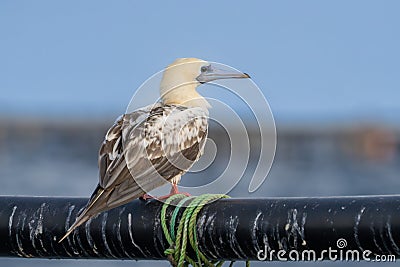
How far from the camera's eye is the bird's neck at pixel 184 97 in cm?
742

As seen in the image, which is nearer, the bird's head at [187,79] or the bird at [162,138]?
the bird at [162,138]

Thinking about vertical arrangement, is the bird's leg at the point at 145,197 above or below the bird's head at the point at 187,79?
below

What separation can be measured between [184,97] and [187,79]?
0.50 ft

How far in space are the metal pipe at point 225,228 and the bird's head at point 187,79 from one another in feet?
6.41

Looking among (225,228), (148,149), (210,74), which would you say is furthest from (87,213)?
(210,74)

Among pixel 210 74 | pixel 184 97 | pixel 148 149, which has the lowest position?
pixel 148 149

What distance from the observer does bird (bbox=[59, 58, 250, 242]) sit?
6285 millimetres

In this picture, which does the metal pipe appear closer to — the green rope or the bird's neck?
the green rope

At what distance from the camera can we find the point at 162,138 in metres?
6.95

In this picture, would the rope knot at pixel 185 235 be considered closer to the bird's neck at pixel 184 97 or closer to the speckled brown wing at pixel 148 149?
the speckled brown wing at pixel 148 149

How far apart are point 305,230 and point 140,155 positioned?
1.96 m

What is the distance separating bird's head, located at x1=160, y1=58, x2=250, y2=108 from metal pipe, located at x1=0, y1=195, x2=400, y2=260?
1.95 metres

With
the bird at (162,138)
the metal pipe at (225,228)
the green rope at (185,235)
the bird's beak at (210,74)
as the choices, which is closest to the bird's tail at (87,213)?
the metal pipe at (225,228)

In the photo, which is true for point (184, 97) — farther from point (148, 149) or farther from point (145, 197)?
point (145, 197)
